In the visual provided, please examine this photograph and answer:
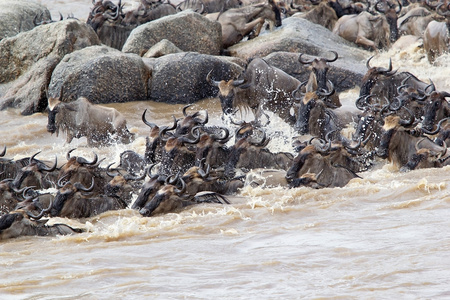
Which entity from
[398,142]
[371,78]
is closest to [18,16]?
[371,78]

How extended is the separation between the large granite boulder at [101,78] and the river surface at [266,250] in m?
7.49

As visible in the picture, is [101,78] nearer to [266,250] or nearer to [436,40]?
[436,40]

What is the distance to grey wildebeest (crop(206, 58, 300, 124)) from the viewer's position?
47.0ft

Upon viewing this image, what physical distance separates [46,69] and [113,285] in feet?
40.1

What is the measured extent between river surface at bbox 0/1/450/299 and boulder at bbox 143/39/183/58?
8748mm

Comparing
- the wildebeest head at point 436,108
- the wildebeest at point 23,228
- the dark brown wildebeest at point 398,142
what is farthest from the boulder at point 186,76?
the wildebeest at point 23,228

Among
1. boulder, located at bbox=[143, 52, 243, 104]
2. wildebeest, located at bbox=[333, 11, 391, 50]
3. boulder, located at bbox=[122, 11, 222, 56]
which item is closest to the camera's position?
boulder, located at bbox=[143, 52, 243, 104]

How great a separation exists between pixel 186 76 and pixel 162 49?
1809 mm

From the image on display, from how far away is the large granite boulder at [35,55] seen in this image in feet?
58.0

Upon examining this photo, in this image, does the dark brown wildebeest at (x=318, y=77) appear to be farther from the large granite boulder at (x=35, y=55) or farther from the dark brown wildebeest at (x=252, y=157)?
the large granite boulder at (x=35, y=55)

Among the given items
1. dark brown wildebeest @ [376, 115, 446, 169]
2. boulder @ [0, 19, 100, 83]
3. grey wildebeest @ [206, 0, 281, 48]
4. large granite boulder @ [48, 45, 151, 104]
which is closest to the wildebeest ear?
dark brown wildebeest @ [376, 115, 446, 169]

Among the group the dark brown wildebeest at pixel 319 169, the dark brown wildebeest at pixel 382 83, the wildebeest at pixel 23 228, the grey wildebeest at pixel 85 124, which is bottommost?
the grey wildebeest at pixel 85 124

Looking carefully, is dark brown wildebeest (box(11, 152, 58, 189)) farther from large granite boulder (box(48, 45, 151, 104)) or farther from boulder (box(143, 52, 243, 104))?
boulder (box(143, 52, 243, 104))

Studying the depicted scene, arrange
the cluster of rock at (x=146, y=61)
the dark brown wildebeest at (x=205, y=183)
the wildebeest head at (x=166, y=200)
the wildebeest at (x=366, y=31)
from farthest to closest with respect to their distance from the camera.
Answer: the wildebeest at (x=366, y=31) < the cluster of rock at (x=146, y=61) < the dark brown wildebeest at (x=205, y=183) < the wildebeest head at (x=166, y=200)
